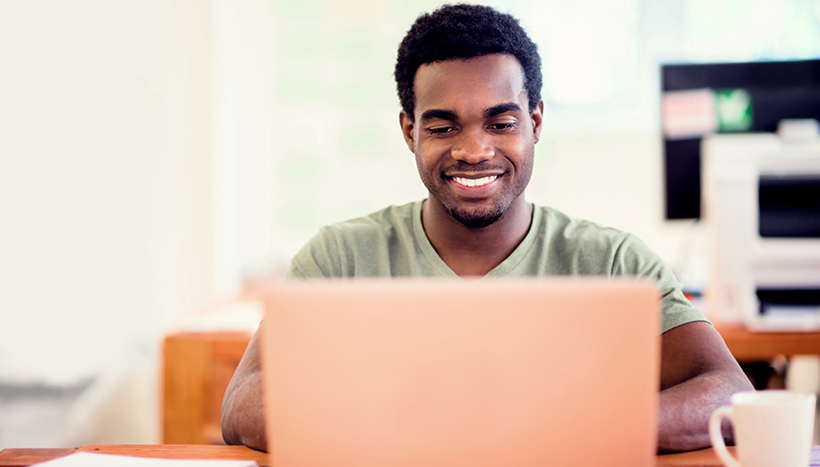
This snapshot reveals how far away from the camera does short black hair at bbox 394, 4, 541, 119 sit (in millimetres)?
1139

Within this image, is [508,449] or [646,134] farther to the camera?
[646,134]

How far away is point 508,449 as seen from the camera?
0.53 meters

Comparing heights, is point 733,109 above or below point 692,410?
above

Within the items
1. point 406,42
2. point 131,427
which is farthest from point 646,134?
point 131,427

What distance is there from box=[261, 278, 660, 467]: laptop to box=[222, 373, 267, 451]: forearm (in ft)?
1.09

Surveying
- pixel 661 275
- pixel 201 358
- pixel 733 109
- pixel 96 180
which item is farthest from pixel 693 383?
pixel 96 180

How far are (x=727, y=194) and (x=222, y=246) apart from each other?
1.93m

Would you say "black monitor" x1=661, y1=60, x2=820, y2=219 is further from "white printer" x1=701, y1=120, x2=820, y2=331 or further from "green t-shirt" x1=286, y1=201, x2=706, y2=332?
A: "green t-shirt" x1=286, y1=201, x2=706, y2=332

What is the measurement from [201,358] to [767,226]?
1452mm

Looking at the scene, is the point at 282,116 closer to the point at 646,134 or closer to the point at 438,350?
the point at 646,134

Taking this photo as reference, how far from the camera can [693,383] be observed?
0.90m

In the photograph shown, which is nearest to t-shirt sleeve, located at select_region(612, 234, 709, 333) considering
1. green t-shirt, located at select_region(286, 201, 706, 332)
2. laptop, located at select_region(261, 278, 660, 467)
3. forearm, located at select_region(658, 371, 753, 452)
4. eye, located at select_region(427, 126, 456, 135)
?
green t-shirt, located at select_region(286, 201, 706, 332)

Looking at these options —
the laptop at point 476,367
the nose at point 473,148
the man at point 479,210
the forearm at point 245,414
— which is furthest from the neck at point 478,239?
the laptop at point 476,367

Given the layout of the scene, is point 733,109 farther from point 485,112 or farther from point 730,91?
point 485,112
